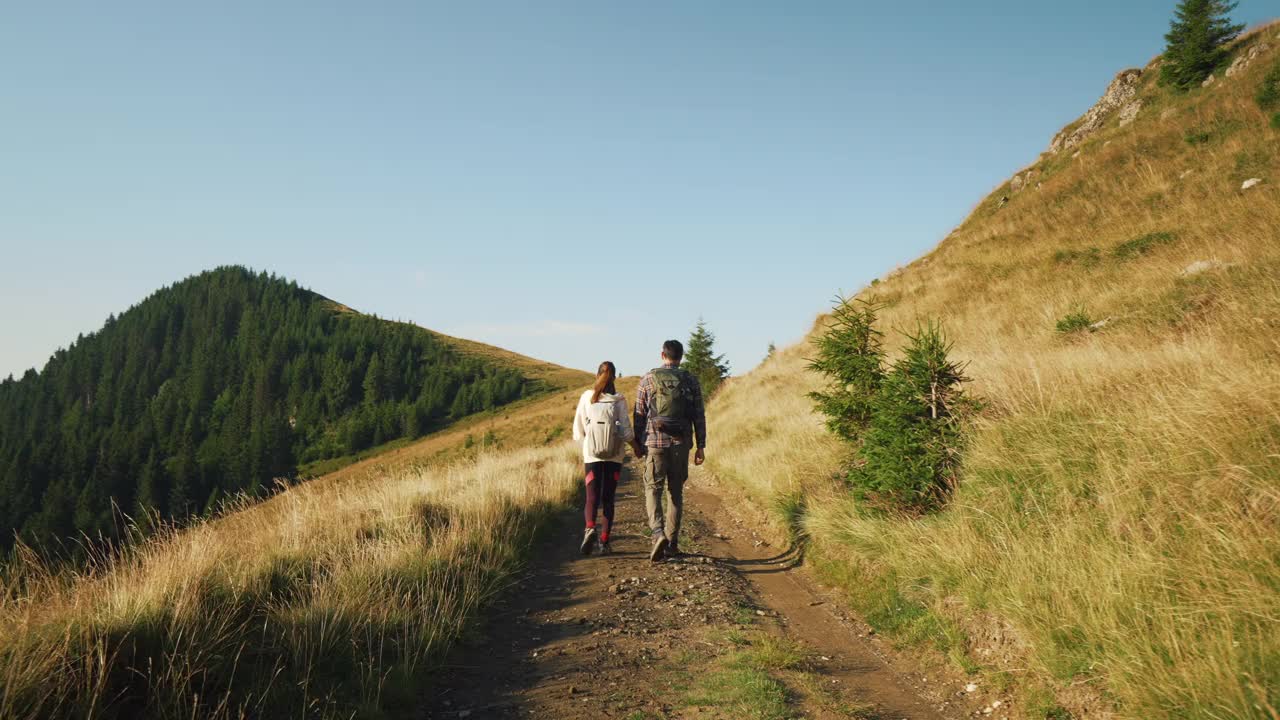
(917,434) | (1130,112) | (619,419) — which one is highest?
(1130,112)

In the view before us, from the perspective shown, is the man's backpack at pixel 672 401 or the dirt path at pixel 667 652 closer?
the dirt path at pixel 667 652

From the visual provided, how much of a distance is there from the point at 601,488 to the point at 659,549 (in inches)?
46.2

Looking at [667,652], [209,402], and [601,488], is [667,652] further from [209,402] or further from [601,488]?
[209,402]

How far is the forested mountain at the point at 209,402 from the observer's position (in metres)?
97.2

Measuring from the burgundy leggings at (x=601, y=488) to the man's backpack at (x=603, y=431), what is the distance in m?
0.23

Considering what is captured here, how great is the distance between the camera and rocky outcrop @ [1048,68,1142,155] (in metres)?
33.2

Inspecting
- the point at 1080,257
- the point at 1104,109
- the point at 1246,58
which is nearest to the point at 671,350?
the point at 1080,257

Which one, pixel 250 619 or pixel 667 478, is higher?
pixel 667 478

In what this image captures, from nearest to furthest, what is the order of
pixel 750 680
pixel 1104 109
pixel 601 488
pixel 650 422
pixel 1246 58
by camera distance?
pixel 750 680 < pixel 650 422 < pixel 601 488 < pixel 1246 58 < pixel 1104 109

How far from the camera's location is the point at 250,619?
4.04 meters

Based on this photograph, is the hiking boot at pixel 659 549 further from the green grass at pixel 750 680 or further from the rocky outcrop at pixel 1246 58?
the rocky outcrop at pixel 1246 58

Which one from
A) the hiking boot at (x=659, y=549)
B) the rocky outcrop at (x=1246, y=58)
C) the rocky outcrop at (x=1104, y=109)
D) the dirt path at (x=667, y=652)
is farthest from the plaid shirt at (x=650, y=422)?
the rocky outcrop at (x=1104, y=109)

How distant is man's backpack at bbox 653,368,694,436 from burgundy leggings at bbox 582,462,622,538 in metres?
0.90

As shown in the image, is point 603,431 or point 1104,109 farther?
point 1104,109
